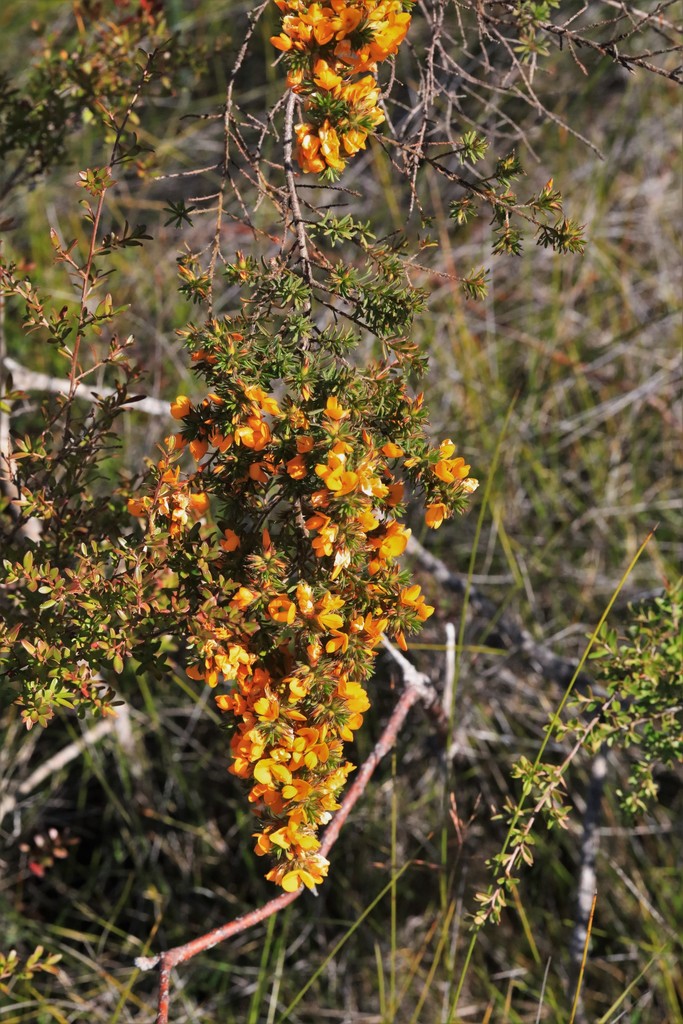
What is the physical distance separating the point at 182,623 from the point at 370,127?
0.69 m

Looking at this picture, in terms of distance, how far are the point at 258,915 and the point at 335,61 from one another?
48.0 inches

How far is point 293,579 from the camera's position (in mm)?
1228

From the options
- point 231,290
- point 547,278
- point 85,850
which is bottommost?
point 85,850

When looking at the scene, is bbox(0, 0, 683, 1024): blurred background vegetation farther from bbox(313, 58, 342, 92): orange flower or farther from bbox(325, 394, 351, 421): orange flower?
bbox(325, 394, 351, 421): orange flower

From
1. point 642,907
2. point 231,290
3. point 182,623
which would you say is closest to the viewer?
point 182,623

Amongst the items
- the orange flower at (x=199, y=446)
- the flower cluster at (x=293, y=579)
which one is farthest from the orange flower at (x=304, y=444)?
the orange flower at (x=199, y=446)

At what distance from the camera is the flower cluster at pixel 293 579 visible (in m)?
1.13


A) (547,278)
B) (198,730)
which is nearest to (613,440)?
(547,278)

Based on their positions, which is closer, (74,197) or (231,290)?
(231,290)

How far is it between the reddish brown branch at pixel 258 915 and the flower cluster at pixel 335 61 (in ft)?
2.58

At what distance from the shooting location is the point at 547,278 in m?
3.16

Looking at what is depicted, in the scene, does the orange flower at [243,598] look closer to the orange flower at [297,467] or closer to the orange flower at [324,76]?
the orange flower at [297,467]

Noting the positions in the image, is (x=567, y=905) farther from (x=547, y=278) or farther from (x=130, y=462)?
(x=547, y=278)

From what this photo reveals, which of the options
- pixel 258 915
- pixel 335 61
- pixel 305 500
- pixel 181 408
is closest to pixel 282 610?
pixel 305 500
